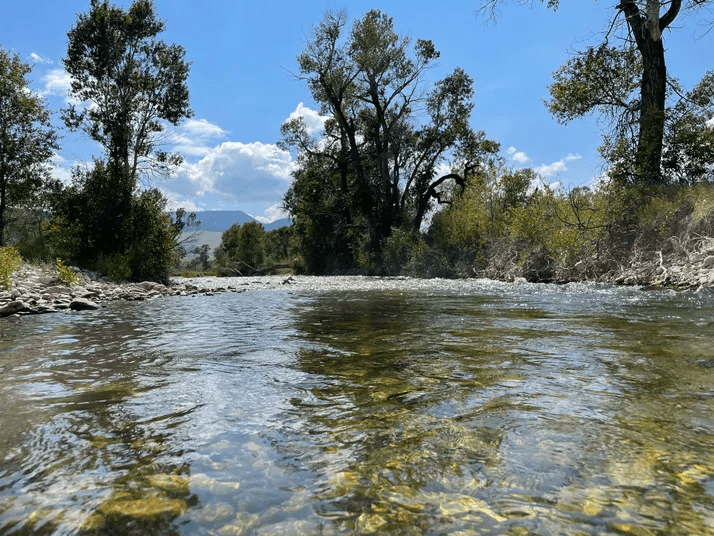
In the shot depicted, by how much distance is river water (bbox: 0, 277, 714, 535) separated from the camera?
1750 millimetres

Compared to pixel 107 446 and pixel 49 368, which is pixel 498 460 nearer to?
pixel 107 446

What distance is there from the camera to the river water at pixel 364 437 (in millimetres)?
1750

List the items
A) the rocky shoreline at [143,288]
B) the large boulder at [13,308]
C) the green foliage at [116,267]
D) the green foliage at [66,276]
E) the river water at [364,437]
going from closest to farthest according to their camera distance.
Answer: the river water at [364,437]
the large boulder at [13,308]
the rocky shoreline at [143,288]
the green foliage at [66,276]
the green foliage at [116,267]

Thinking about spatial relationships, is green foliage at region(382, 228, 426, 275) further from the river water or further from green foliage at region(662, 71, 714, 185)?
the river water

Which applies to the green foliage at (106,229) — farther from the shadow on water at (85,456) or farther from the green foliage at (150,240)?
the shadow on water at (85,456)

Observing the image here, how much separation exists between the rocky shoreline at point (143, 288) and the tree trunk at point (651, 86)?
3406mm

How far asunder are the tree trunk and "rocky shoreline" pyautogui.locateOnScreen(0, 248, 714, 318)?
3.41 m

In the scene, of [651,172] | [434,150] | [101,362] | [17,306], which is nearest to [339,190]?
[434,150]

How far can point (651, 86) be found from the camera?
15211 millimetres

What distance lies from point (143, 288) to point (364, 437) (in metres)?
15.3

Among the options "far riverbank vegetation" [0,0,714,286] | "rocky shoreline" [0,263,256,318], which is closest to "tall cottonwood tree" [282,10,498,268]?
"far riverbank vegetation" [0,0,714,286]

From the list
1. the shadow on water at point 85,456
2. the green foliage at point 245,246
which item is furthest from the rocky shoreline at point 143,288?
the green foliage at point 245,246

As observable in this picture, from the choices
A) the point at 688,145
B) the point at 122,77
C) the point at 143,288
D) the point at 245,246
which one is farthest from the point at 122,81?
the point at 245,246

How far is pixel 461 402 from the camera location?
303 cm
